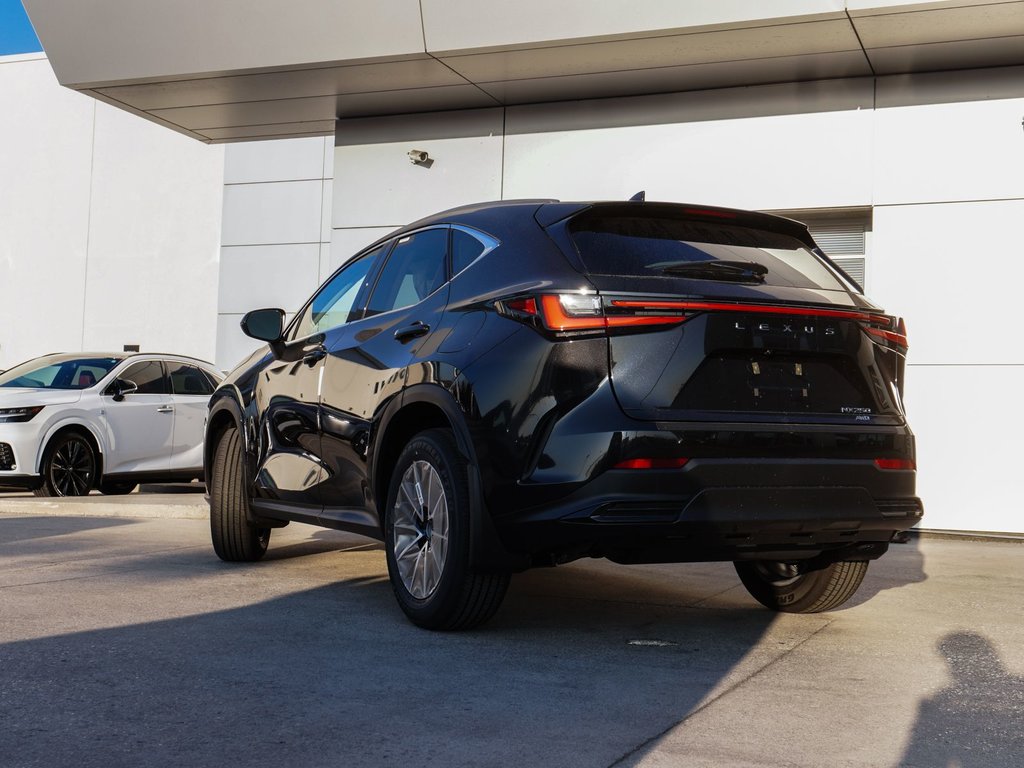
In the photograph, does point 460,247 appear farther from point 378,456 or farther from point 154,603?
point 154,603

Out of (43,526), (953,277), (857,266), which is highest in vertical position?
(857,266)

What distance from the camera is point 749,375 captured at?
459cm

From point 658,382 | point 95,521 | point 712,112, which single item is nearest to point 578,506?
point 658,382

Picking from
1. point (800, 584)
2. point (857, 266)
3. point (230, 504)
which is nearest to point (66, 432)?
point (230, 504)

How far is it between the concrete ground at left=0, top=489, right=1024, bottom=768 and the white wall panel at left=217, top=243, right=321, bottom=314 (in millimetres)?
13391

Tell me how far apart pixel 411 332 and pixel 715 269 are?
1.35 m

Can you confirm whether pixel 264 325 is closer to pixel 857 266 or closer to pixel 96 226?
pixel 857 266

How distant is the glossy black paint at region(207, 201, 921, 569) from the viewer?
173 inches

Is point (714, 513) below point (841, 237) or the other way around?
below

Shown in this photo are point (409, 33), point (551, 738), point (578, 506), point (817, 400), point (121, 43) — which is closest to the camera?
point (551, 738)

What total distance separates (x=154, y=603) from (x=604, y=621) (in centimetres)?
207

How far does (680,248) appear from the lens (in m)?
4.80

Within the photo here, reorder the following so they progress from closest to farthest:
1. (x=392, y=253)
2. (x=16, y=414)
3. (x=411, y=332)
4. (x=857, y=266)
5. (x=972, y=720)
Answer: (x=972, y=720)
(x=411, y=332)
(x=392, y=253)
(x=857, y=266)
(x=16, y=414)

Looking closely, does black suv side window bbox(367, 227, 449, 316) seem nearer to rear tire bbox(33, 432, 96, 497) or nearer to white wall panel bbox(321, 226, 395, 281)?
white wall panel bbox(321, 226, 395, 281)
